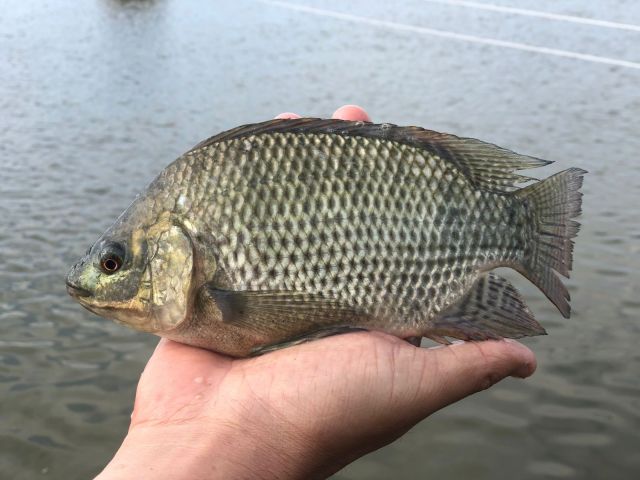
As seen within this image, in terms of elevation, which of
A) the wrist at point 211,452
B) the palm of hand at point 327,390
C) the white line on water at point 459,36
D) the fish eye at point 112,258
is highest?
the white line on water at point 459,36

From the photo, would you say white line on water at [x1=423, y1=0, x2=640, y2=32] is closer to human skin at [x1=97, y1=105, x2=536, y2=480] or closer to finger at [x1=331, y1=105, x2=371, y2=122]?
finger at [x1=331, y1=105, x2=371, y2=122]

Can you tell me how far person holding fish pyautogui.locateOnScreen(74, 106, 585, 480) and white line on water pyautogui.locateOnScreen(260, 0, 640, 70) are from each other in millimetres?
14797

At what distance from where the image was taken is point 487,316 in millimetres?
3385

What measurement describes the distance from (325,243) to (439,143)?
0.73m

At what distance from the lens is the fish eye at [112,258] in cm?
329

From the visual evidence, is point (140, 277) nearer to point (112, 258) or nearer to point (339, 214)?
point (112, 258)

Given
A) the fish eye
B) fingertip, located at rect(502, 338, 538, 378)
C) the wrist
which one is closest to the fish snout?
the fish eye

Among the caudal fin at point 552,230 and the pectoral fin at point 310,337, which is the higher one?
the caudal fin at point 552,230

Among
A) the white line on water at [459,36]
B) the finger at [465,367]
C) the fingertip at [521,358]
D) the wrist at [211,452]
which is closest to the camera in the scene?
the wrist at [211,452]

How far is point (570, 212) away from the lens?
3.37 metres

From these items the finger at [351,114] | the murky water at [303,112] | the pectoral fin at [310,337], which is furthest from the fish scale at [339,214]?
the murky water at [303,112]

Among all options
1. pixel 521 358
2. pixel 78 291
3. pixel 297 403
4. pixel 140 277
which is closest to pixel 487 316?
pixel 521 358

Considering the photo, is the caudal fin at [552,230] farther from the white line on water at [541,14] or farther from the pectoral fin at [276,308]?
the white line on water at [541,14]

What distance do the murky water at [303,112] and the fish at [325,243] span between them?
297 cm
